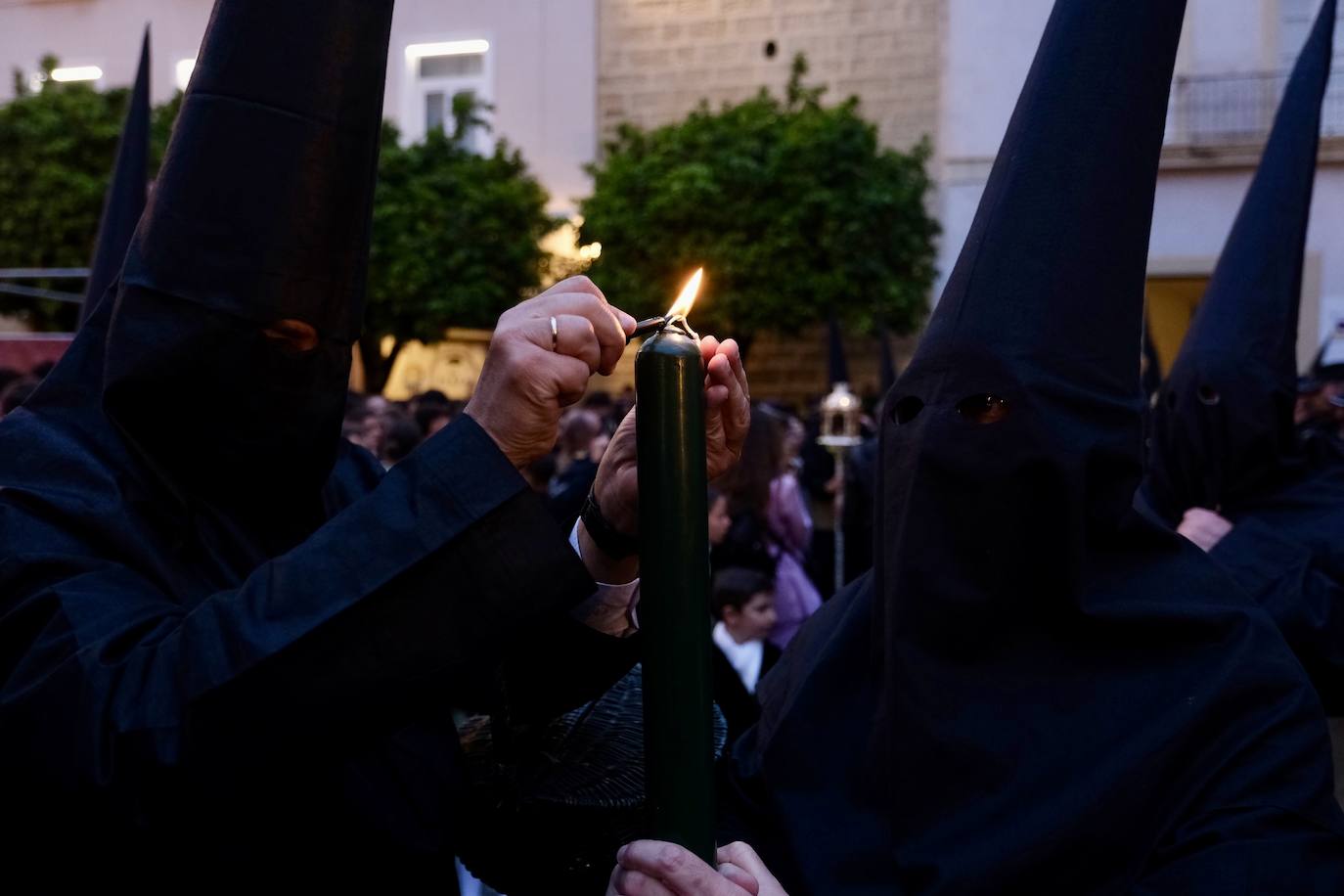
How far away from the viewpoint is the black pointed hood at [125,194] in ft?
12.3

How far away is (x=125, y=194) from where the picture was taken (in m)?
4.33

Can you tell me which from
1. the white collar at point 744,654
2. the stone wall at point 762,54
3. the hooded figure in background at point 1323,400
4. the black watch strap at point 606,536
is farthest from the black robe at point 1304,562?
the stone wall at point 762,54

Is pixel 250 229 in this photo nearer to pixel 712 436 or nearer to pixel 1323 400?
pixel 712 436

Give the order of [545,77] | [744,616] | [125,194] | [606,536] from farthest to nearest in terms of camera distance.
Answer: [545,77]
[744,616]
[125,194]
[606,536]

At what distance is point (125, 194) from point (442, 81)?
15.2 m

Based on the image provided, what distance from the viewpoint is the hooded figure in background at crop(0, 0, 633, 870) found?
3.87 feet

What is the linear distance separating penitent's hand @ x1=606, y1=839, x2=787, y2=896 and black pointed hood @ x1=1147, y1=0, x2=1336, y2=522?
115 inches

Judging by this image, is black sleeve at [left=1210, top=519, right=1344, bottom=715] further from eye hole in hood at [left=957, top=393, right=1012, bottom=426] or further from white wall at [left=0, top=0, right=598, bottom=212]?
white wall at [left=0, top=0, right=598, bottom=212]

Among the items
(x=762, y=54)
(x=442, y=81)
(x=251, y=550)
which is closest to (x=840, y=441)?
(x=251, y=550)

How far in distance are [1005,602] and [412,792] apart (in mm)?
814

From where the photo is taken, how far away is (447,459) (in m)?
1.25

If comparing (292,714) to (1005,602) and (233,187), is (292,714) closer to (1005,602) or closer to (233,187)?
(233,187)

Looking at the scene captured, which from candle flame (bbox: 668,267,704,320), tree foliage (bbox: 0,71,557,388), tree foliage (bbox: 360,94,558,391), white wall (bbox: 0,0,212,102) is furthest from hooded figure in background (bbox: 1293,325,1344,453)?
white wall (bbox: 0,0,212,102)

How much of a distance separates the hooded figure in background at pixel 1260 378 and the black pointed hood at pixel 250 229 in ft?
→ 9.83
